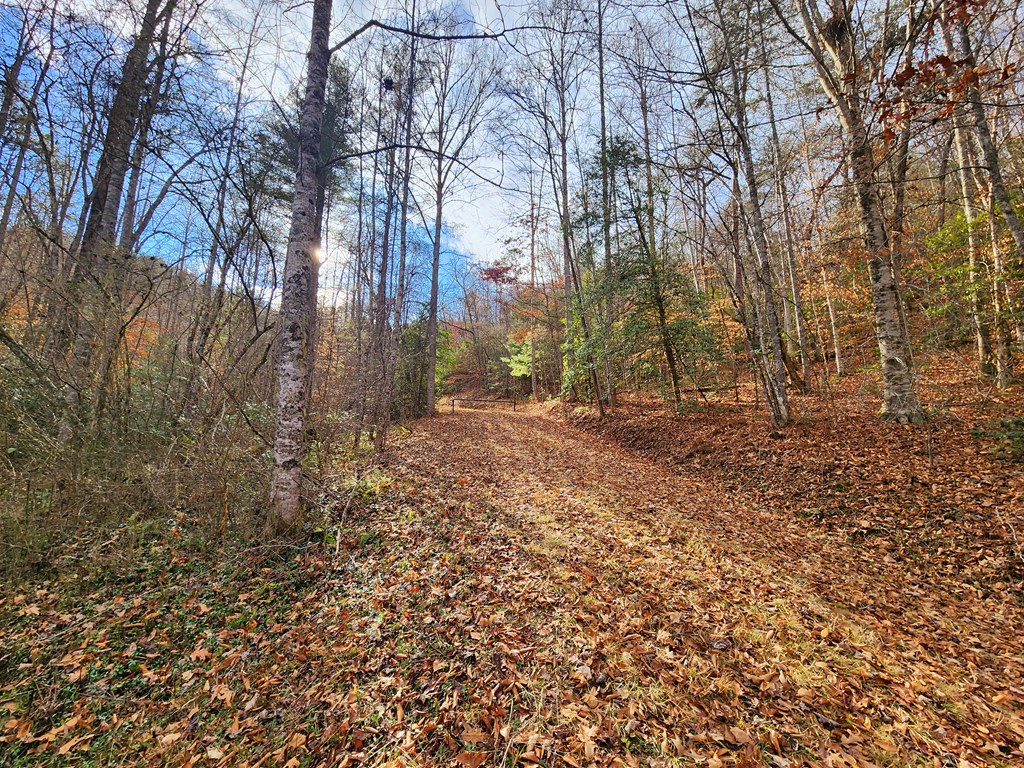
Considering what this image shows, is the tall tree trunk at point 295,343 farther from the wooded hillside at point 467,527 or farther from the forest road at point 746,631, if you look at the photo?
the forest road at point 746,631

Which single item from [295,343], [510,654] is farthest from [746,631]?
[295,343]

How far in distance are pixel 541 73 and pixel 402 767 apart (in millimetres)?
18184

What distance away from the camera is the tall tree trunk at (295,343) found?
4055 millimetres

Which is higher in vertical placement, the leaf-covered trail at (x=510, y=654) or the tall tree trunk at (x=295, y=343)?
the tall tree trunk at (x=295, y=343)

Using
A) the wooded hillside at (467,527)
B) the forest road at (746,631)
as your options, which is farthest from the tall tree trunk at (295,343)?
the forest road at (746,631)

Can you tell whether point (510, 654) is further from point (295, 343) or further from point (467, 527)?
point (295, 343)

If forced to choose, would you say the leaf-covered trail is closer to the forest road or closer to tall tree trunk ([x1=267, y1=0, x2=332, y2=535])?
the forest road

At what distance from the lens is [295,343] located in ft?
13.3

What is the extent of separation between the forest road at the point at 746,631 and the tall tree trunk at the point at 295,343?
1.88 metres

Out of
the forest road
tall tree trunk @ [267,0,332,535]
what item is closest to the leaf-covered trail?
the forest road

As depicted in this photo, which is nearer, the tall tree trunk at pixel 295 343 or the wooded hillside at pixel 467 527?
the wooded hillside at pixel 467 527

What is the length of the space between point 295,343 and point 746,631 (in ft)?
16.7

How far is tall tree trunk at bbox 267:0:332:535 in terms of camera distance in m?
4.05

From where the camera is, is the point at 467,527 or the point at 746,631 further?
the point at 467,527
